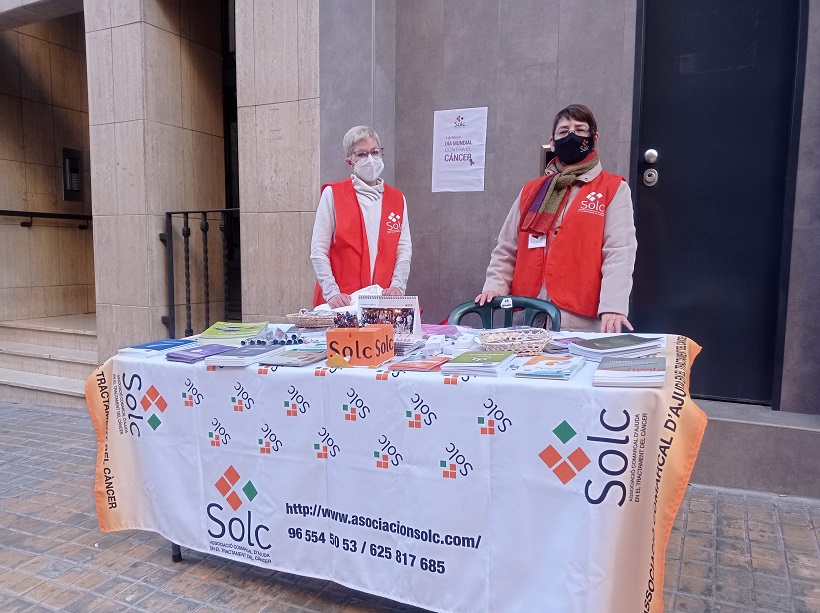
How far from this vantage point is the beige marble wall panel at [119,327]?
4941 mm

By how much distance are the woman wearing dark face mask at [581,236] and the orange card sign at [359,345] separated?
115 cm

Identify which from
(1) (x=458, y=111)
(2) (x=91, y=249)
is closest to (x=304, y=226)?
(1) (x=458, y=111)

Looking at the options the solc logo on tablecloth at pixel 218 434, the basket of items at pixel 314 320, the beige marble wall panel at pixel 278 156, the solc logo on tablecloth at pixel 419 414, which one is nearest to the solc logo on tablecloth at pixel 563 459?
the solc logo on tablecloth at pixel 419 414

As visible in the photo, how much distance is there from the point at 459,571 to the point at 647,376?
80cm

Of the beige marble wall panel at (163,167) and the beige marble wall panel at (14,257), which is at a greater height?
the beige marble wall panel at (163,167)

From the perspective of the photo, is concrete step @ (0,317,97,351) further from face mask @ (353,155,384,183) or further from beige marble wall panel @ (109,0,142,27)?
face mask @ (353,155,384,183)

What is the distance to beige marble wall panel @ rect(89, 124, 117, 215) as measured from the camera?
16.2 ft

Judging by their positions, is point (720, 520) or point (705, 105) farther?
point (705, 105)

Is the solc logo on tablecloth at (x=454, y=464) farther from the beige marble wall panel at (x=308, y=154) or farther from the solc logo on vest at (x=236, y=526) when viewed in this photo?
the beige marble wall panel at (x=308, y=154)

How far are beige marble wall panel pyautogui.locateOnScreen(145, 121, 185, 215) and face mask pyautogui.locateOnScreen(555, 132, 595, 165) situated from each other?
339 centimetres

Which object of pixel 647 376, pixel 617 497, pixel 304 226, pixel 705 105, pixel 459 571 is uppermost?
pixel 705 105

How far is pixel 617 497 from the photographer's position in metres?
1.55

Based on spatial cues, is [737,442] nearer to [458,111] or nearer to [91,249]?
[458,111]

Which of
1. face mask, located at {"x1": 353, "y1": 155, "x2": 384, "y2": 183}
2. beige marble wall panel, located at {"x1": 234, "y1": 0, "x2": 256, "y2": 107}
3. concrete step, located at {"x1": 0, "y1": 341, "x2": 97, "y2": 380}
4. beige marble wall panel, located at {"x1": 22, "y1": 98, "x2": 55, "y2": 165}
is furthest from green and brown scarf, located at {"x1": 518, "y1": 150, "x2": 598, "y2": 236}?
beige marble wall panel, located at {"x1": 22, "y1": 98, "x2": 55, "y2": 165}
